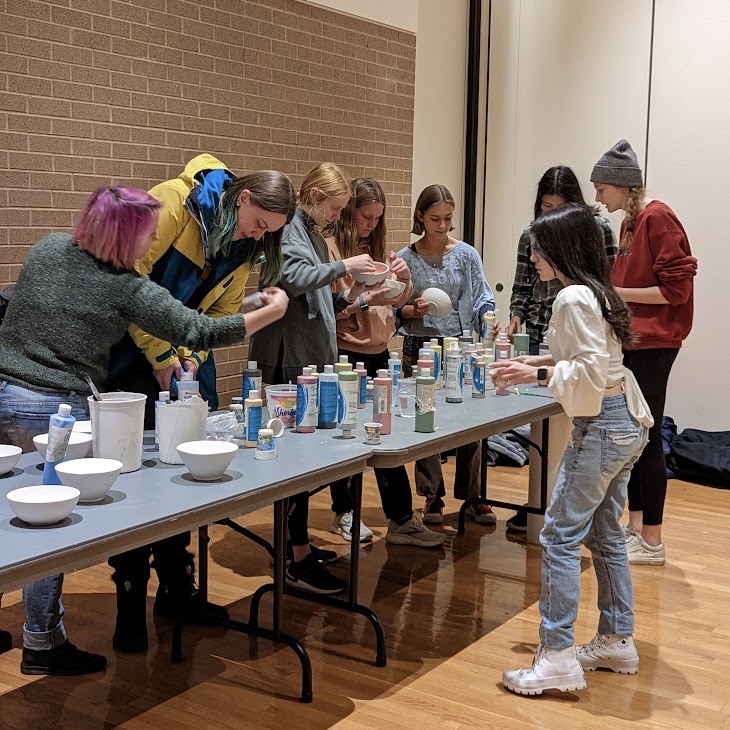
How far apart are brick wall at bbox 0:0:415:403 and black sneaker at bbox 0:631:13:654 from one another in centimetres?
158

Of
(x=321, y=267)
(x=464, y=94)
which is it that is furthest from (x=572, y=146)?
(x=321, y=267)

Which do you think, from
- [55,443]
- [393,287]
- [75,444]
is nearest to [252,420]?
[75,444]

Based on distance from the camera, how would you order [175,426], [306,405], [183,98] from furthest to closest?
[183,98], [306,405], [175,426]

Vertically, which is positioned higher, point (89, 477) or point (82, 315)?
point (82, 315)

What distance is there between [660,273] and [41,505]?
272cm

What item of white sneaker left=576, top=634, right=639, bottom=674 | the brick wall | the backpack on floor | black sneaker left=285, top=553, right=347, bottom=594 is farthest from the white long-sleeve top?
the backpack on floor

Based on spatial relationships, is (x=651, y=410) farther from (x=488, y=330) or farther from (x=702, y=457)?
(x=702, y=457)

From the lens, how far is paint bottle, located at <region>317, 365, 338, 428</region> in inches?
123

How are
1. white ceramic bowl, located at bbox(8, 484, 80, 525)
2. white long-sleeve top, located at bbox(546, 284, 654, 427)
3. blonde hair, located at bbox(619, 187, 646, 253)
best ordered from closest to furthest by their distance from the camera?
white ceramic bowl, located at bbox(8, 484, 80, 525), white long-sleeve top, located at bbox(546, 284, 654, 427), blonde hair, located at bbox(619, 187, 646, 253)

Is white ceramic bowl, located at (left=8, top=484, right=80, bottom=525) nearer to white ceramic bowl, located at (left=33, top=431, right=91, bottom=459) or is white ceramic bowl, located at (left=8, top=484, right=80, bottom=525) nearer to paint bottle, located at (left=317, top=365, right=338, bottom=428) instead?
white ceramic bowl, located at (left=33, top=431, right=91, bottom=459)

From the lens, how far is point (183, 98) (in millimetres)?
4871

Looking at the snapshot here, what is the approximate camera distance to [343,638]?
3.37m

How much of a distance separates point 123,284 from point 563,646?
1596mm

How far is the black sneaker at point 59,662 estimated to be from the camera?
120 inches
